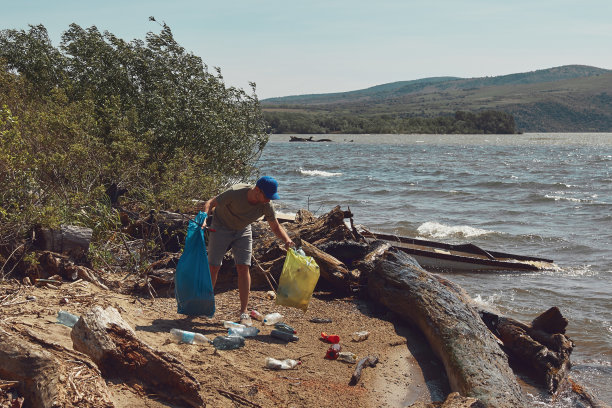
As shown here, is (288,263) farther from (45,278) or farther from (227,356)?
(45,278)

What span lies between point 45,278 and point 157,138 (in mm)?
5714

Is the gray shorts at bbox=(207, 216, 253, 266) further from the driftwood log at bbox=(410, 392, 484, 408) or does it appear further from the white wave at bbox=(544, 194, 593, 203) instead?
the white wave at bbox=(544, 194, 593, 203)

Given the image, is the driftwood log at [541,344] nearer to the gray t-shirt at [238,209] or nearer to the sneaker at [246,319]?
the sneaker at [246,319]

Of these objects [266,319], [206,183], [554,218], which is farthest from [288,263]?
[554,218]

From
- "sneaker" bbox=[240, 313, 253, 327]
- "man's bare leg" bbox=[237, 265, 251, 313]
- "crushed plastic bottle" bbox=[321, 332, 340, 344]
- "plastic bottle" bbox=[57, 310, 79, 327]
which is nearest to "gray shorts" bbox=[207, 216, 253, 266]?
"man's bare leg" bbox=[237, 265, 251, 313]

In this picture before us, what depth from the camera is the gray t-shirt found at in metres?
5.67

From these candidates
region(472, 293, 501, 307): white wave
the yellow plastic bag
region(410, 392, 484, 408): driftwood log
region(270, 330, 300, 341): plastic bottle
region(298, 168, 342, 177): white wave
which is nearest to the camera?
region(410, 392, 484, 408): driftwood log

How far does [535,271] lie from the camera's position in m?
10.3

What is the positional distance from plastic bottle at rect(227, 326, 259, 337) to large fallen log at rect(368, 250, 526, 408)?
1.81m

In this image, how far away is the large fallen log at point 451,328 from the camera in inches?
187

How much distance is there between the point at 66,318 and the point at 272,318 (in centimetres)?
221

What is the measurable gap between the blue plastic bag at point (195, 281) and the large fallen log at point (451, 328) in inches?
87.3

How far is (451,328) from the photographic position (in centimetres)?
562

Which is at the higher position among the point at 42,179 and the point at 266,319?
the point at 42,179
